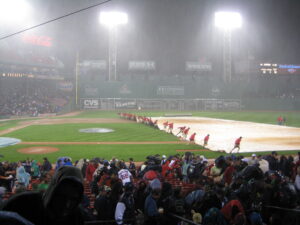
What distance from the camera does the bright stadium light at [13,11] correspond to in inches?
1904

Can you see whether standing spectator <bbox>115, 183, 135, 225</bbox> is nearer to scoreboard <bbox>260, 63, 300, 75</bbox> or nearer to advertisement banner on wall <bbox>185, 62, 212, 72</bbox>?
advertisement banner on wall <bbox>185, 62, 212, 72</bbox>

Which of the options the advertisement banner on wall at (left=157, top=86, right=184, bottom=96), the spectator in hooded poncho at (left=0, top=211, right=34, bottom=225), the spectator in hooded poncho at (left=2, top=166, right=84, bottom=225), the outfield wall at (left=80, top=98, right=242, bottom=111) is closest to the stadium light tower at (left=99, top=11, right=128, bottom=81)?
the outfield wall at (left=80, top=98, right=242, bottom=111)

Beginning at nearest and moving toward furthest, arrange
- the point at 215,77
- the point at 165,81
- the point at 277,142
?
1. the point at 277,142
2. the point at 165,81
3. the point at 215,77

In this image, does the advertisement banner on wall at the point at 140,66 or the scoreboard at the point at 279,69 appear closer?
the advertisement banner on wall at the point at 140,66

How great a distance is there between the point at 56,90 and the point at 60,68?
5358mm

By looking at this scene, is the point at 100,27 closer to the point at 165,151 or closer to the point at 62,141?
the point at 62,141

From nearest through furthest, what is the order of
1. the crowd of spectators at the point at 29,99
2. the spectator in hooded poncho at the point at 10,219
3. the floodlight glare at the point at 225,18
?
the spectator in hooded poncho at the point at 10,219, the crowd of spectators at the point at 29,99, the floodlight glare at the point at 225,18

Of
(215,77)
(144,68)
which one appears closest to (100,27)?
(144,68)

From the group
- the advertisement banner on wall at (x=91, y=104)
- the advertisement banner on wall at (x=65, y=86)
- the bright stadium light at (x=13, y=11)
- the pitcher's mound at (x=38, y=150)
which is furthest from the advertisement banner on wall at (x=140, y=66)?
the pitcher's mound at (x=38, y=150)

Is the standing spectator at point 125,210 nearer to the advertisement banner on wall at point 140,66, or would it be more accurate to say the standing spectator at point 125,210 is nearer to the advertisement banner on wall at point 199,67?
the advertisement banner on wall at point 140,66

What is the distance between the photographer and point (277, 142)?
2280cm

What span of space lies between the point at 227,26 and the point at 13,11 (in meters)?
45.3

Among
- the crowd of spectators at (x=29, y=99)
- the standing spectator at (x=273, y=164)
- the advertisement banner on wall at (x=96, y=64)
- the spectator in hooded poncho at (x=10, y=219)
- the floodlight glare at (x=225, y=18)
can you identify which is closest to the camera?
the spectator in hooded poncho at (x=10, y=219)

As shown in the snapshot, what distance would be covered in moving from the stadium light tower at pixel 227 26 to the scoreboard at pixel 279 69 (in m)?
12.4
